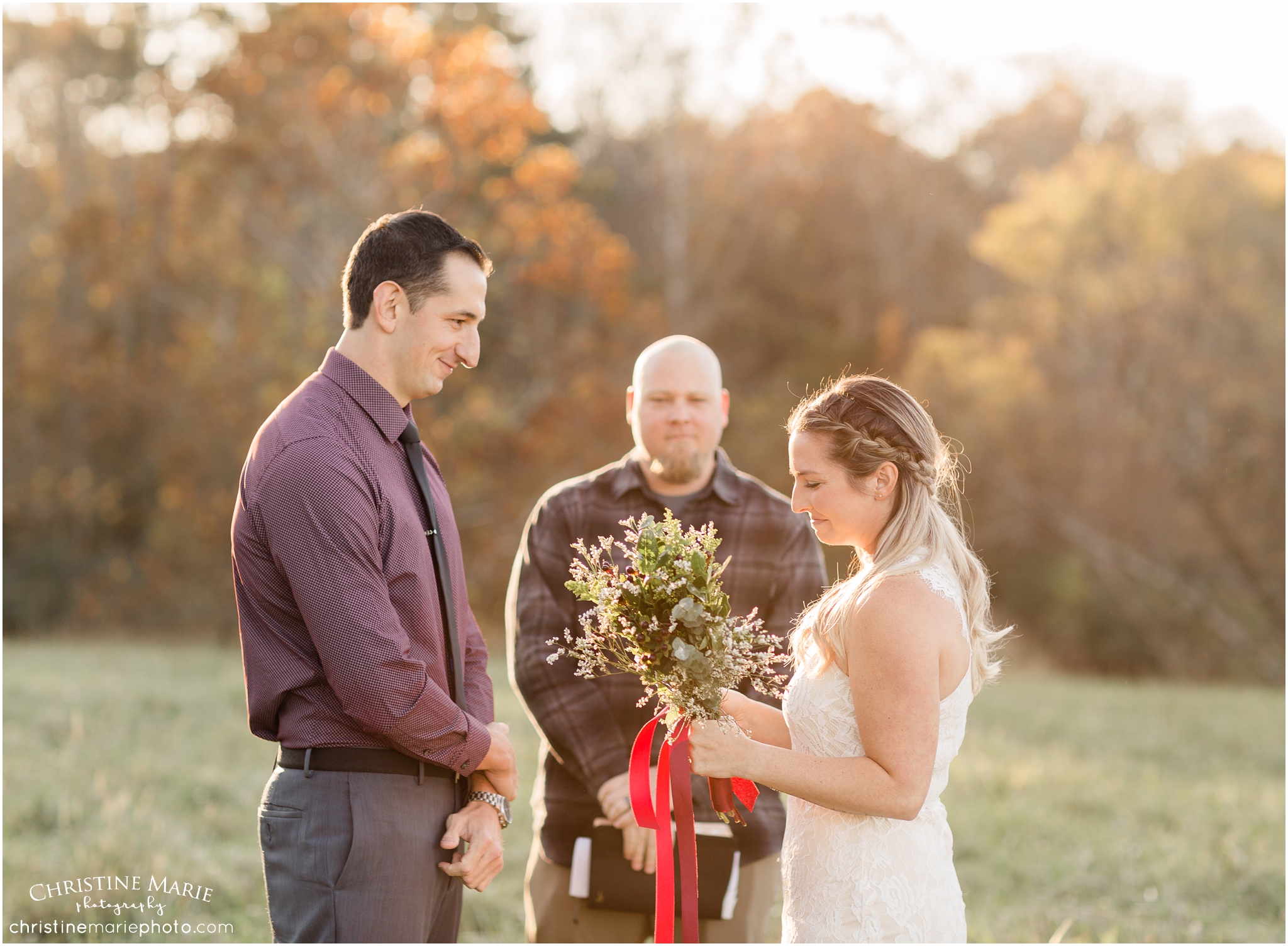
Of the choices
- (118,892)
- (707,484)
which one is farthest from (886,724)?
(118,892)

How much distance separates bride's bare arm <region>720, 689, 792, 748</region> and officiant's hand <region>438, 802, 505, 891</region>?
69cm

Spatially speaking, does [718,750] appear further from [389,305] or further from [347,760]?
[389,305]

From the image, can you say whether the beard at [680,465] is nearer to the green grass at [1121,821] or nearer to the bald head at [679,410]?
the bald head at [679,410]

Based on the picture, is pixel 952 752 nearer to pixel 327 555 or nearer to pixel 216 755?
pixel 327 555

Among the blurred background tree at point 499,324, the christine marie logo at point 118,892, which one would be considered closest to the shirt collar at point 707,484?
the christine marie logo at point 118,892

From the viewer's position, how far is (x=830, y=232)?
2572cm

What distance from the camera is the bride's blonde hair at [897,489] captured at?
8.66 ft

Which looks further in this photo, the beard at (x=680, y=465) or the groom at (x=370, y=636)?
the beard at (x=680, y=465)

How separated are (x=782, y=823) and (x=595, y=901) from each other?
711mm

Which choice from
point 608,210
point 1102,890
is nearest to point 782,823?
point 1102,890

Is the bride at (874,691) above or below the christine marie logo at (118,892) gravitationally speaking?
above

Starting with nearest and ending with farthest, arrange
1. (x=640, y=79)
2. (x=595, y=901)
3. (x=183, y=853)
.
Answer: (x=595, y=901) → (x=183, y=853) → (x=640, y=79)

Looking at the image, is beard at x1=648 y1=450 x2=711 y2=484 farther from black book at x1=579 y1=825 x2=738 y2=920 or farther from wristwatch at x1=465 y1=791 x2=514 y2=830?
wristwatch at x1=465 y1=791 x2=514 y2=830

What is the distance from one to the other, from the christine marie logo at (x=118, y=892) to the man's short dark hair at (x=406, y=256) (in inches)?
158
